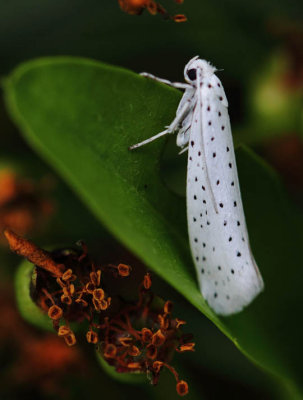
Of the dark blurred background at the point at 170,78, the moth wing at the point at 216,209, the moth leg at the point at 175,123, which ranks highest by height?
the moth leg at the point at 175,123

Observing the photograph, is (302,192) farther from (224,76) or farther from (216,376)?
(216,376)

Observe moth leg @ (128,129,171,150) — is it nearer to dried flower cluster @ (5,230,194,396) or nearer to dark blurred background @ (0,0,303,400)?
dried flower cluster @ (5,230,194,396)

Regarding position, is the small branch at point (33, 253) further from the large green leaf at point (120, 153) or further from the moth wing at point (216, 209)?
the moth wing at point (216, 209)

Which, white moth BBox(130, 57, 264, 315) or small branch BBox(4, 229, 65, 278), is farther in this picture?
white moth BBox(130, 57, 264, 315)

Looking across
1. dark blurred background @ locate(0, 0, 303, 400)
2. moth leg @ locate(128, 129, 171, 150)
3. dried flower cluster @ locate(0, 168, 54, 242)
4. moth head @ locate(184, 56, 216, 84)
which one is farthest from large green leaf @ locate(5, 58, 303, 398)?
dried flower cluster @ locate(0, 168, 54, 242)

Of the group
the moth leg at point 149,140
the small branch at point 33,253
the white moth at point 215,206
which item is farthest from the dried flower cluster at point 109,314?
the moth leg at point 149,140

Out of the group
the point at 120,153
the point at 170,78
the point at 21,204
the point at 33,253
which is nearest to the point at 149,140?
the point at 120,153
